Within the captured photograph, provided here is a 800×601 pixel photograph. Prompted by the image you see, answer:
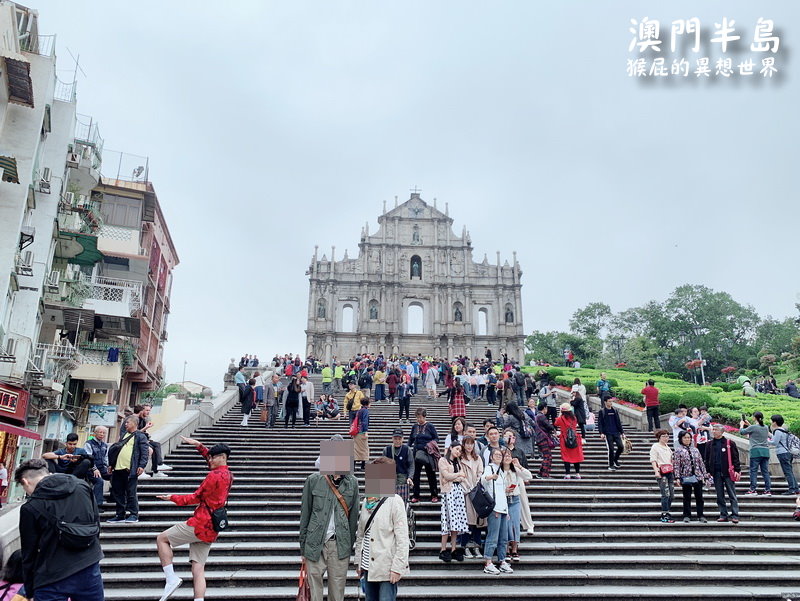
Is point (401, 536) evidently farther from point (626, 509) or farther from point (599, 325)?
point (599, 325)

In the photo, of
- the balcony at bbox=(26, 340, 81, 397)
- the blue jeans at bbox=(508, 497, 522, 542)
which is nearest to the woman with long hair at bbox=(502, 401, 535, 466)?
the blue jeans at bbox=(508, 497, 522, 542)

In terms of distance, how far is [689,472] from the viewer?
372 inches

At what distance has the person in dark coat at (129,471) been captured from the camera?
29.8 ft

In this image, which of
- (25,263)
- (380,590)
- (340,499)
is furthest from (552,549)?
(25,263)

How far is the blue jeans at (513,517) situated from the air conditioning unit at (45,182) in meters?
18.9

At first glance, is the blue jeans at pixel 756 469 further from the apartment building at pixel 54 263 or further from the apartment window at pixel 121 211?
the apartment window at pixel 121 211

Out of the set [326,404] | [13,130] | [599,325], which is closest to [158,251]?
[13,130]

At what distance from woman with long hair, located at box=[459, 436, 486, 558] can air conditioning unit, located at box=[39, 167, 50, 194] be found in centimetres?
1806

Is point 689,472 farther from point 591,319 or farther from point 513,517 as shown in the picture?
point 591,319

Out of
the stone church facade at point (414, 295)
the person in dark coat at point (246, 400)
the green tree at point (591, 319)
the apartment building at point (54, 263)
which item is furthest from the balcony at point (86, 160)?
the green tree at point (591, 319)

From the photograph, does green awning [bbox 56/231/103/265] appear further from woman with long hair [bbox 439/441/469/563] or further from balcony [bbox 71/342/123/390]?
woman with long hair [bbox 439/441/469/563]

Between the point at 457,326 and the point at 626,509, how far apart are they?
41270mm

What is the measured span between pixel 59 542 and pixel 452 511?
15.7 feet

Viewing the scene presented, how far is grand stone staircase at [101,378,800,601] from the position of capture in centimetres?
726
